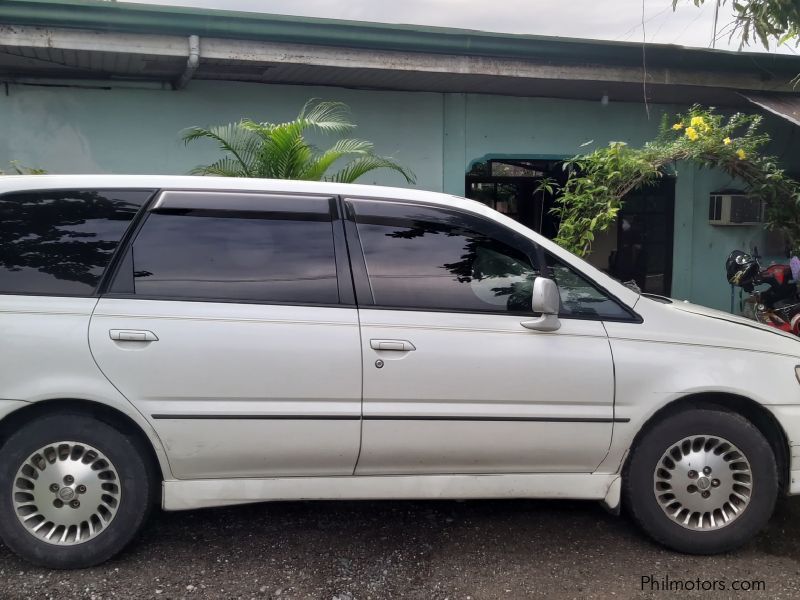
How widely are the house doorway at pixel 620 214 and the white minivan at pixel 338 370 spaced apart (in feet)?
17.6

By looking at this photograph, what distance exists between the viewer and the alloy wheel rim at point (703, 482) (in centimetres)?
354

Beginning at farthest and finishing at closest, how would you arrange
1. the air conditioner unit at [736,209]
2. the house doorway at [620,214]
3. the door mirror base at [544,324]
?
the house doorway at [620,214] → the air conditioner unit at [736,209] → the door mirror base at [544,324]

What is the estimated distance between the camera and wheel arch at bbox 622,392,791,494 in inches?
141

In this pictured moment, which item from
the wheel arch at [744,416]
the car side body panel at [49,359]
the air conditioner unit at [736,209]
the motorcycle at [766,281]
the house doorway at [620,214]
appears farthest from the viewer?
the house doorway at [620,214]

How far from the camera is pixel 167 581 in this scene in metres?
3.31

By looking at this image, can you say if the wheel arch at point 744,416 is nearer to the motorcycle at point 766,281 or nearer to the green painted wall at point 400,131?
the motorcycle at point 766,281

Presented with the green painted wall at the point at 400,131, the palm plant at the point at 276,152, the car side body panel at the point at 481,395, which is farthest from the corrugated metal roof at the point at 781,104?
the car side body panel at the point at 481,395

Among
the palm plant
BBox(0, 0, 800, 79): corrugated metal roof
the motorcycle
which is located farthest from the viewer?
the motorcycle

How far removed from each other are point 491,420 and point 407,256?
3.02 feet

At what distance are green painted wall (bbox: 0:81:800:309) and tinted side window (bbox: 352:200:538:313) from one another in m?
4.13

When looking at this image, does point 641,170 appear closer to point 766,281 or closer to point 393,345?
point 766,281

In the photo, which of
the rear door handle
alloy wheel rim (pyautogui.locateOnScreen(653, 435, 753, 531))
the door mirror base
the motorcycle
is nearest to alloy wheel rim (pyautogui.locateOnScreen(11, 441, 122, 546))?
the rear door handle

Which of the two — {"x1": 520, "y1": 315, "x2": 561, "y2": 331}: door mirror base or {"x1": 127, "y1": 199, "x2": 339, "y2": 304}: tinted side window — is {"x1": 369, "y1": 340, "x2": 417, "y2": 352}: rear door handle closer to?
{"x1": 127, "y1": 199, "x2": 339, "y2": 304}: tinted side window

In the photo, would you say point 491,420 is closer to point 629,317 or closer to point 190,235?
point 629,317
